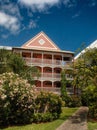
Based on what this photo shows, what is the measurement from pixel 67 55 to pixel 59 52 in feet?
6.08

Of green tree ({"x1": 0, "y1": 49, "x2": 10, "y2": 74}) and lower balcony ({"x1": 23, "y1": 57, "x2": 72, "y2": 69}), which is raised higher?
lower balcony ({"x1": 23, "y1": 57, "x2": 72, "y2": 69})

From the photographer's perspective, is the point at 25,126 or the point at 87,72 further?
the point at 87,72

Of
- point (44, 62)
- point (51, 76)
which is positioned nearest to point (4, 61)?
point (44, 62)

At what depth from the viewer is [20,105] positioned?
22281 millimetres

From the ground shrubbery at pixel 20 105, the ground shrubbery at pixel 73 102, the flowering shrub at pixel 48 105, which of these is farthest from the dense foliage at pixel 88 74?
the ground shrubbery at pixel 73 102

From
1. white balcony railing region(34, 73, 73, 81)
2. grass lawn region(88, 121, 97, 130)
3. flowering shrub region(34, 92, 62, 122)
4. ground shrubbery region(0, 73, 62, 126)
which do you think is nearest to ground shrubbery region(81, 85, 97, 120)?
grass lawn region(88, 121, 97, 130)

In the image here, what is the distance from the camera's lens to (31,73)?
3497 centimetres

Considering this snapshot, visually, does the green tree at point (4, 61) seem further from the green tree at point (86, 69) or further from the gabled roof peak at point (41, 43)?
the gabled roof peak at point (41, 43)

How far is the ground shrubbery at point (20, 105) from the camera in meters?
21.7

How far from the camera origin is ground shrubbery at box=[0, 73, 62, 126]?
2166 cm

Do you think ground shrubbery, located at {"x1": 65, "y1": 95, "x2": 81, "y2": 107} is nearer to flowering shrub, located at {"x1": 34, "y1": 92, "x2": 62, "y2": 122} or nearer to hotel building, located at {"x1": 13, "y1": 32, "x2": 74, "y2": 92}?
hotel building, located at {"x1": 13, "y1": 32, "x2": 74, "y2": 92}

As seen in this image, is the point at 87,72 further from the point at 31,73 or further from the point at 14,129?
the point at 31,73

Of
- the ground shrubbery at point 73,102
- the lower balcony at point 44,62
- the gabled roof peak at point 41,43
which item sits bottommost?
the ground shrubbery at point 73,102

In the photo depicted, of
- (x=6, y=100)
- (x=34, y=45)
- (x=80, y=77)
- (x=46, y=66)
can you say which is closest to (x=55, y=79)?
(x=46, y=66)
